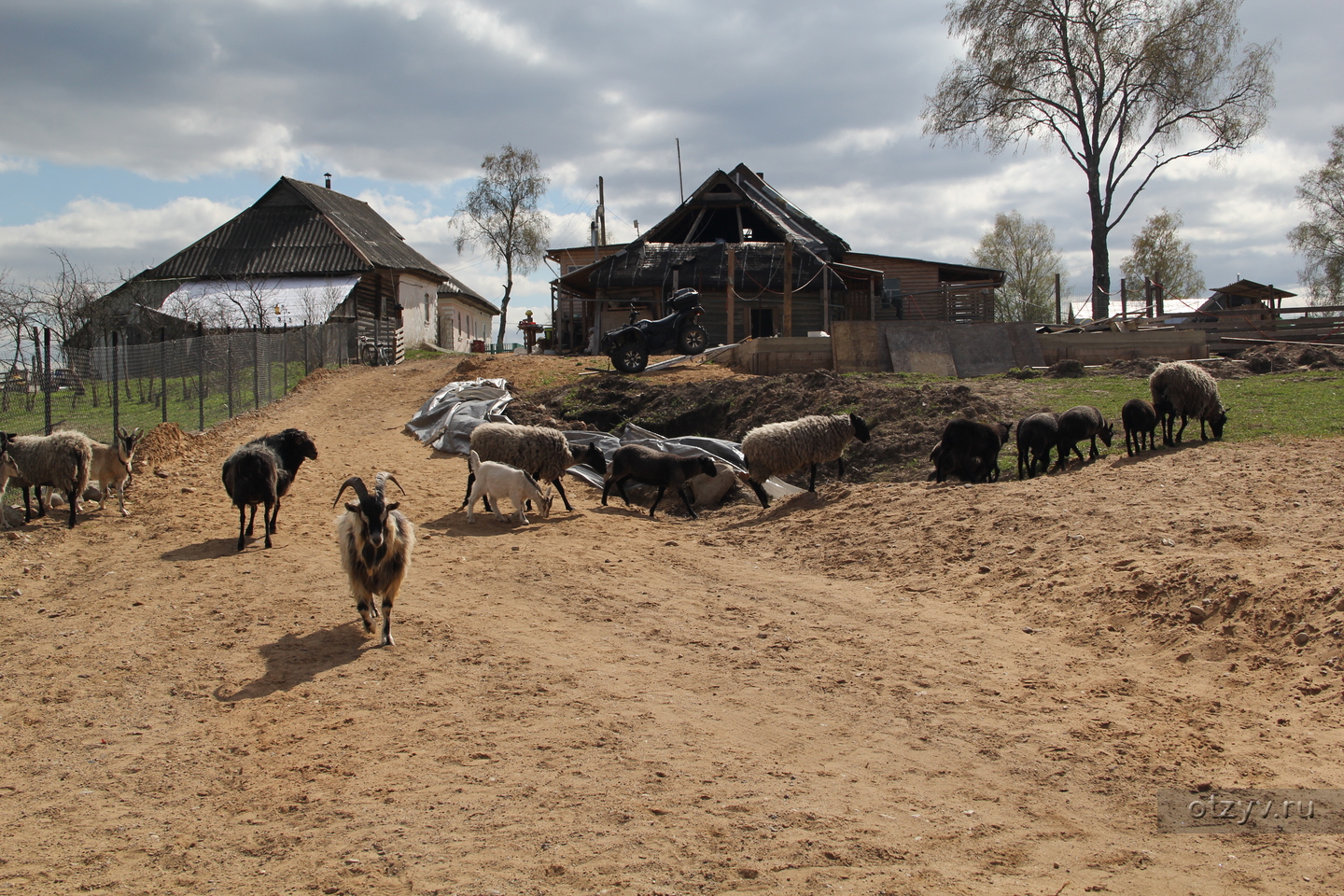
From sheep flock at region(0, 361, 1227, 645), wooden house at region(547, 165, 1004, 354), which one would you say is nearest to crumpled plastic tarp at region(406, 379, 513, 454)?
sheep flock at region(0, 361, 1227, 645)

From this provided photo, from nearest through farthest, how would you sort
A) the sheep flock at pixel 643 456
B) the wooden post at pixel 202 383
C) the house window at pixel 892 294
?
the sheep flock at pixel 643 456 < the wooden post at pixel 202 383 < the house window at pixel 892 294

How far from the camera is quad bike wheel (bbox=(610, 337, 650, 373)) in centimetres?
2056

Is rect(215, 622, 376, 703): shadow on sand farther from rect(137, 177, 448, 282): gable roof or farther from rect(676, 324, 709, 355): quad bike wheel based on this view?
rect(137, 177, 448, 282): gable roof

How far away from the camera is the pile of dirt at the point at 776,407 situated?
13258 millimetres

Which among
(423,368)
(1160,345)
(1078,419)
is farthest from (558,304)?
(1078,419)

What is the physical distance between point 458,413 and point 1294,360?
56.6 ft

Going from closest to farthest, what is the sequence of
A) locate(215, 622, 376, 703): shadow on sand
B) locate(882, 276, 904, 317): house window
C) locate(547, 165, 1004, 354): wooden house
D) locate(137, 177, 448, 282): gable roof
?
1. locate(215, 622, 376, 703): shadow on sand
2. locate(547, 165, 1004, 354): wooden house
3. locate(882, 276, 904, 317): house window
4. locate(137, 177, 448, 282): gable roof

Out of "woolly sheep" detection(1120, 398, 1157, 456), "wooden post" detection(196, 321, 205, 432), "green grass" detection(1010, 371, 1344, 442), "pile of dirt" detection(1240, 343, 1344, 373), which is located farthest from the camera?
"pile of dirt" detection(1240, 343, 1344, 373)

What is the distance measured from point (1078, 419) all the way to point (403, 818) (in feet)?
33.2

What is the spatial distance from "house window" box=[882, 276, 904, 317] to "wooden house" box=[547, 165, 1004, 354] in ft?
0.12

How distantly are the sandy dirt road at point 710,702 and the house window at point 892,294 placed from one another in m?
24.5

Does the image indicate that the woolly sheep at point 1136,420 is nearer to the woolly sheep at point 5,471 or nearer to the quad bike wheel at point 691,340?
the quad bike wheel at point 691,340

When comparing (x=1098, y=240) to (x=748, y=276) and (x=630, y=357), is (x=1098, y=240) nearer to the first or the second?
(x=748, y=276)

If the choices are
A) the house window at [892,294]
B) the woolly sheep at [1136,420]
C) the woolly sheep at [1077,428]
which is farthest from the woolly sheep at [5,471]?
the house window at [892,294]
